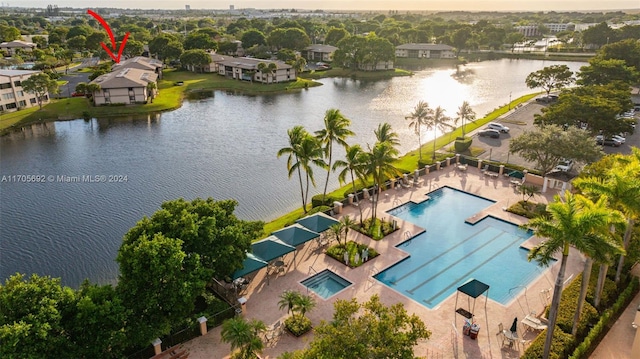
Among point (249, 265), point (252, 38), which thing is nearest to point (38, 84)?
point (249, 265)

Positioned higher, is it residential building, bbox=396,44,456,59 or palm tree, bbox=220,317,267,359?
residential building, bbox=396,44,456,59

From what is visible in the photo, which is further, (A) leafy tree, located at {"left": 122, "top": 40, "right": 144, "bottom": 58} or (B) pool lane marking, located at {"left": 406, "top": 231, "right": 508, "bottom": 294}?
(A) leafy tree, located at {"left": 122, "top": 40, "right": 144, "bottom": 58}

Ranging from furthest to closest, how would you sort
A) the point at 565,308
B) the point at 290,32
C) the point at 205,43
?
1. the point at 290,32
2. the point at 205,43
3. the point at 565,308

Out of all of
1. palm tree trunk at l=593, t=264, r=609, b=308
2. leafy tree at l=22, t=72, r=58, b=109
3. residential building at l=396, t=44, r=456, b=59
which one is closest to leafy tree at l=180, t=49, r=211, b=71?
leafy tree at l=22, t=72, r=58, b=109

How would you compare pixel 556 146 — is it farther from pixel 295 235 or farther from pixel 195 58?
pixel 195 58

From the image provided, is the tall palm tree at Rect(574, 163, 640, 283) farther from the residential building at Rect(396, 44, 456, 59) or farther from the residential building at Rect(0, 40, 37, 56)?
the residential building at Rect(0, 40, 37, 56)

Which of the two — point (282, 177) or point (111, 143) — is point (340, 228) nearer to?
point (282, 177)

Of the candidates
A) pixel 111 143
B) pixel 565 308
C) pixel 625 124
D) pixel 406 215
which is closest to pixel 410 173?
pixel 406 215

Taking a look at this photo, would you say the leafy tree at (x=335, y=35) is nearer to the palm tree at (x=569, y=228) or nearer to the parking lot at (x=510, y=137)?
the parking lot at (x=510, y=137)
